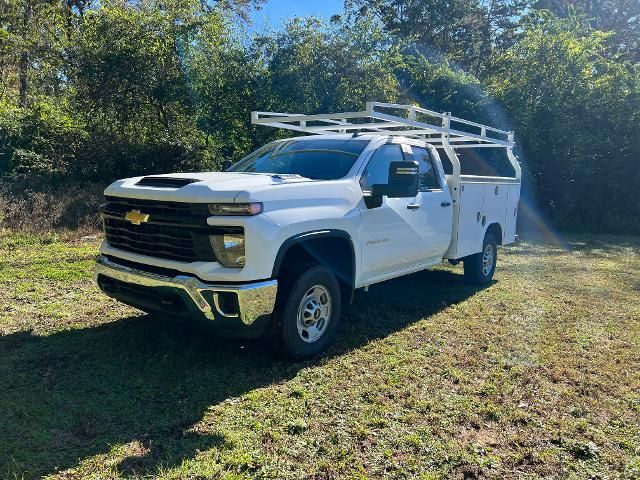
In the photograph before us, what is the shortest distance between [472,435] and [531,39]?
46.8 ft

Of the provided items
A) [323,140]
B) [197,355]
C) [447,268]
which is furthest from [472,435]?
[447,268]

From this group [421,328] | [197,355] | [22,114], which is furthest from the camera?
[22,114]

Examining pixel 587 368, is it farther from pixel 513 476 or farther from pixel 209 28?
pixel 209 28

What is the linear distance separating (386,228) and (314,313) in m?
1.22

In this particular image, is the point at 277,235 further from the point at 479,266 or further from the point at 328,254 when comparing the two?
the point at 479,266

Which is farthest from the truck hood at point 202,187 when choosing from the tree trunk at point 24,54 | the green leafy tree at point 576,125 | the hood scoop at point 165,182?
the tree trunk at point 24,54

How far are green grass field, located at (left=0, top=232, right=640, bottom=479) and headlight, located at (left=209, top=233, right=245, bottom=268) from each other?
3.12ft

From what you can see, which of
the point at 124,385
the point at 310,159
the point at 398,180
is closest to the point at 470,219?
the point at 398,180

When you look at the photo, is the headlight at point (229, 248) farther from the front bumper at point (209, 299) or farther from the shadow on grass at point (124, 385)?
the shadow on grass at point (124, 385)

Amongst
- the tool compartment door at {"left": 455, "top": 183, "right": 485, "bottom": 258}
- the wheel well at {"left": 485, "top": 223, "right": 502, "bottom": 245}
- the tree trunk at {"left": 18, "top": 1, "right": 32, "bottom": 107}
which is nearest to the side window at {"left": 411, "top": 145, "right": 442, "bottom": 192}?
the tool compartment door at {"left": 455, "top": 183, "right": 485, "bottom": 258}

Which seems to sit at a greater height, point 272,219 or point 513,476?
point 272,219

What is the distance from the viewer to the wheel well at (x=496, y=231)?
7.51 meters

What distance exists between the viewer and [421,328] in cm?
533

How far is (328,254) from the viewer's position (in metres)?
4.57
